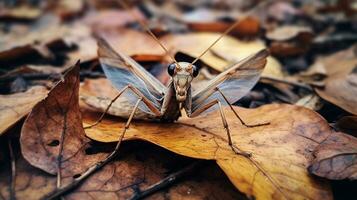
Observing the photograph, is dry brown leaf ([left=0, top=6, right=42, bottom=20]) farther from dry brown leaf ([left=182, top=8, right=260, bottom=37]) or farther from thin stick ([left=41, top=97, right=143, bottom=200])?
thin stick ([left=41, top=97, right=143, bottom=200])

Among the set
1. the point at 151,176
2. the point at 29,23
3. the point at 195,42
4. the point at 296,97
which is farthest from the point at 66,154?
the point at 29,23

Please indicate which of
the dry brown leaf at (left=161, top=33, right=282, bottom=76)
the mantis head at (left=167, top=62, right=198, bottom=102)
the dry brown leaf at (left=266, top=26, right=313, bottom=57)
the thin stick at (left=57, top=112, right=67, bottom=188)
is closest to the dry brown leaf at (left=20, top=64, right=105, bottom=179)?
the thin stick at (left=57, top=112, right=67, bottom=188)

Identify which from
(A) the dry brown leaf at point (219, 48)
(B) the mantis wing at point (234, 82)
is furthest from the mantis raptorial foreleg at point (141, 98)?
(A) the dry brown leaf at point (219, 48)

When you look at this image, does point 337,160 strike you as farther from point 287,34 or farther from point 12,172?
point 287,34

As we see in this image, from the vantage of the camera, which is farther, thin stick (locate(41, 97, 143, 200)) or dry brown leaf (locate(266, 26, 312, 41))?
dry brown leaf (locate(266, 26, 312, 41))

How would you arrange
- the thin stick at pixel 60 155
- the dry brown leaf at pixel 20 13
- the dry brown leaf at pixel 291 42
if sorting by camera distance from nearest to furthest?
the thin stick at pixel 60 155
the dry brown leaf at pixel 291 42
the dry brown leaf at pixel 20 13

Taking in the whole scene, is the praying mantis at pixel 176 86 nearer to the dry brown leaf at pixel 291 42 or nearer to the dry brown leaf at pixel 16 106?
the dry brown leaf at pixel 16 106
